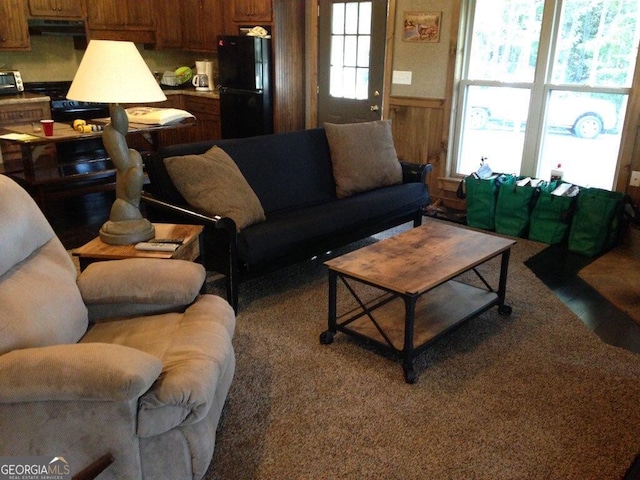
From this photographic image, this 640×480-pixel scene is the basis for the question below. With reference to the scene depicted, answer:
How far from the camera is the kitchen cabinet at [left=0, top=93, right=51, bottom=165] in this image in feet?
17.0

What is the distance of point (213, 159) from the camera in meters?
3.21

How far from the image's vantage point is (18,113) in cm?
534

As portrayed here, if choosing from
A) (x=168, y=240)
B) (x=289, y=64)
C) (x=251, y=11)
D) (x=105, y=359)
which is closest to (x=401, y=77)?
(x=289, y=64)

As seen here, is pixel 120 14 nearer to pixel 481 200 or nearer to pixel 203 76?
pixel 203 76

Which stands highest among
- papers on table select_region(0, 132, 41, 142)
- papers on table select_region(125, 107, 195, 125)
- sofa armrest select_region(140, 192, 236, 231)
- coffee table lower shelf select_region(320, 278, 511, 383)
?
papers on table select_region(125, 107, 195, 125)

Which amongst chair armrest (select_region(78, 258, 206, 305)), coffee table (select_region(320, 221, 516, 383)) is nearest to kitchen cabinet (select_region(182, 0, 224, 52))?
coffee table (select_region(320, 221, 516, 383))

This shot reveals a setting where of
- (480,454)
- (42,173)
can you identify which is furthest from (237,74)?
(480,454)

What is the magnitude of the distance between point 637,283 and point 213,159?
9.07ft

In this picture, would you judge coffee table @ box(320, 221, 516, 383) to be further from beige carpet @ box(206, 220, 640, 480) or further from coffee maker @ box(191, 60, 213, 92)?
coffee maker @ box(191, 60, 213, 92)

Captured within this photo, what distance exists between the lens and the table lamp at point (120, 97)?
2512 mm

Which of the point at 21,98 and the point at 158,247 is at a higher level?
the point at 21,98

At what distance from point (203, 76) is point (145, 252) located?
4466mm

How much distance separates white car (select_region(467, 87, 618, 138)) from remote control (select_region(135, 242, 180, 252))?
3.27 meters

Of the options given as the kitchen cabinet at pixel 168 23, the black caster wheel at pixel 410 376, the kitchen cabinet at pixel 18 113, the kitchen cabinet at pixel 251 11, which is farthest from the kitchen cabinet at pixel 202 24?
the black caster wheel at pixel 410 376
